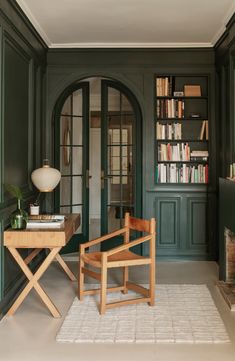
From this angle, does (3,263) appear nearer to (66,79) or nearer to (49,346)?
(49,346)

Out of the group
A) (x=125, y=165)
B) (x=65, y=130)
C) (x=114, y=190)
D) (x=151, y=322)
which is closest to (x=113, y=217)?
(x=114, y=190)

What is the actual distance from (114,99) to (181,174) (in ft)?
4.86

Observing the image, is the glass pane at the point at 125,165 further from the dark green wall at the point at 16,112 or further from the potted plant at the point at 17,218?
the potted plant at the point at 17,218

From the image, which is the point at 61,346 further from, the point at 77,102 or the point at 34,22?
the point at 77,102

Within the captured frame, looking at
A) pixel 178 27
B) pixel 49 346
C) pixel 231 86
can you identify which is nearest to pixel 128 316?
pixel 49 346

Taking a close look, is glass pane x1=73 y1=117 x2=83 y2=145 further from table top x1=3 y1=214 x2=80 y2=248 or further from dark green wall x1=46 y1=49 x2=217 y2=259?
table top x1=3 y1=214 x2=80 y2=248

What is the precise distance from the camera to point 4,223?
4102mm

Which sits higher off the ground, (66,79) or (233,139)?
(66,79)

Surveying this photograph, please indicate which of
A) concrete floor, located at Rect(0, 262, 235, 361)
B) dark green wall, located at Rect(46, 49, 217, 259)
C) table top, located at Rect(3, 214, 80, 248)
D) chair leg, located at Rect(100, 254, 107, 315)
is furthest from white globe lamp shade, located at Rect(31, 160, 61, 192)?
dark green wall, located at Rect(46, 49, 217, 259)

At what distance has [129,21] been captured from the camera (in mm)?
5176

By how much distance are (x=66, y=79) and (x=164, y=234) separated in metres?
2.55

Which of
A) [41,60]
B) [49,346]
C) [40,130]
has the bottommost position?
[49,346]

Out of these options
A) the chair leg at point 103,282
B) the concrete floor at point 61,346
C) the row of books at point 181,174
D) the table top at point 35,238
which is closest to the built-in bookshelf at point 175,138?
the row of books at point 181,174

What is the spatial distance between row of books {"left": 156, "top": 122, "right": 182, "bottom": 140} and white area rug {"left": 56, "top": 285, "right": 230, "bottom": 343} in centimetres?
242
